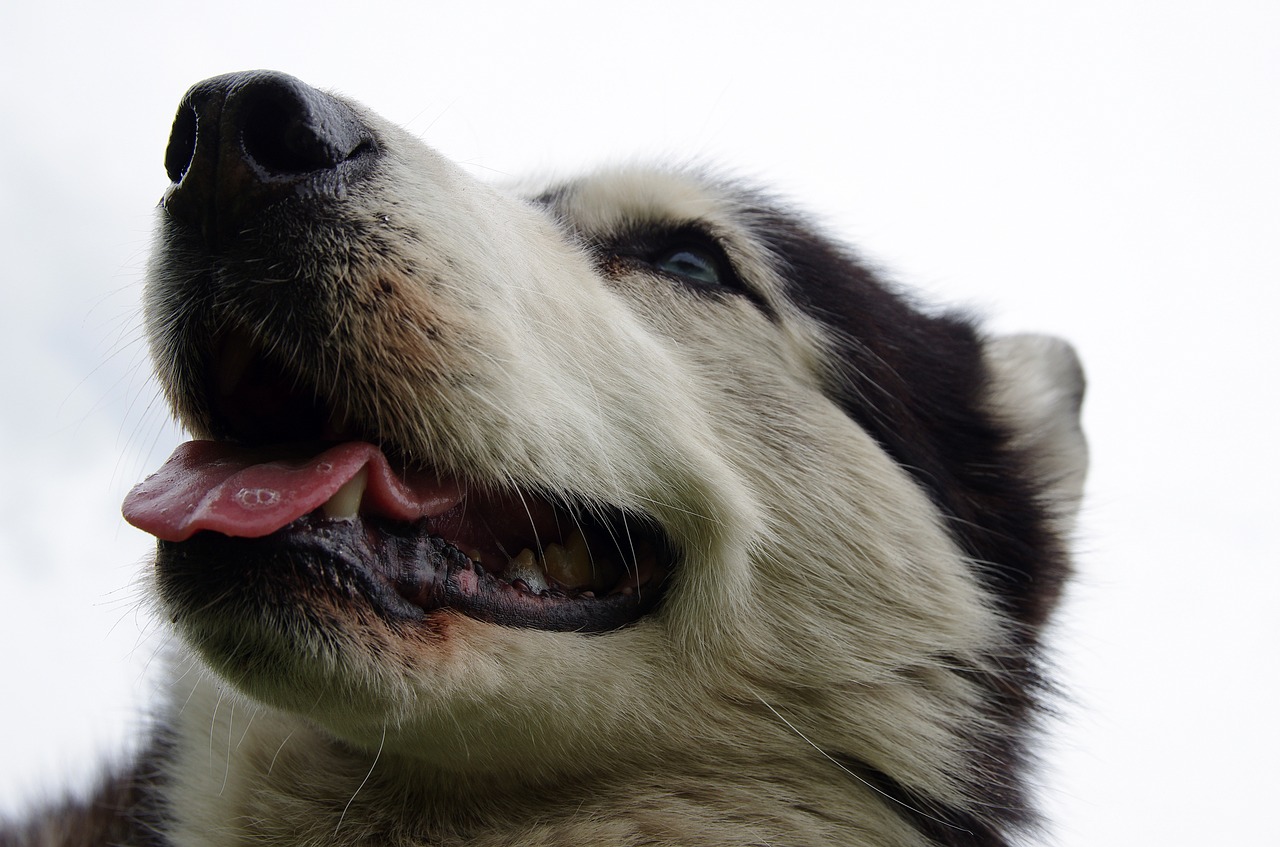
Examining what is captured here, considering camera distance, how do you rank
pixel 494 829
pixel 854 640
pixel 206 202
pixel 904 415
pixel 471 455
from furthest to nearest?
pixel 904 415, pixel 854 640, pixel 494 829, pixel 471 455, pixel 206 202

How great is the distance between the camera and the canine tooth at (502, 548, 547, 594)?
2.30 metres

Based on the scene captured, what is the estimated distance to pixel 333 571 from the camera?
1.85 meters

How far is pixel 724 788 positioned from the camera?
2.64m

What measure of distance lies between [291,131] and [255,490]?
2.44ft

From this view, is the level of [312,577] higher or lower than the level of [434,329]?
lower

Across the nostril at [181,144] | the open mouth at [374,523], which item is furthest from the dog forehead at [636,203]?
the nostril at [181,144]

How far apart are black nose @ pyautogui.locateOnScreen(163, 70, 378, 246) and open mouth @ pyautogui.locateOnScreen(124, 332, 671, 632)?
1.24ft

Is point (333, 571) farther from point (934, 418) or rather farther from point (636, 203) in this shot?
point (934, 418)

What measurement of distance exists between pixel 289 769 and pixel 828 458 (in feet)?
5.96

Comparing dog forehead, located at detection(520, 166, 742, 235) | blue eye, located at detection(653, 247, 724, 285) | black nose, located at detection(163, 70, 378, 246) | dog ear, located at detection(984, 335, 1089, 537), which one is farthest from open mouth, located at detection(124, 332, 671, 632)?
dog ear, located at detection(984, 335, 1089, 537)

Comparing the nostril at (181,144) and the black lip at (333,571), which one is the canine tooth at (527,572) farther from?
the nostril at (181,144)

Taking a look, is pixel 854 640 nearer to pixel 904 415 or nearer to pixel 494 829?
pixel 904 415

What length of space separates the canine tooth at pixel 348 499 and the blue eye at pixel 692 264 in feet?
5.10

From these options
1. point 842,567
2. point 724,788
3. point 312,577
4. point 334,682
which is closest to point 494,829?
point 724,788
